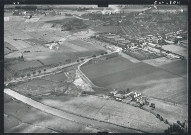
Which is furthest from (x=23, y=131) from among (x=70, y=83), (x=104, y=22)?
(x=104, y=22)

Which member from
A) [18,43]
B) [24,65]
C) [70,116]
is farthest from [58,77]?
[18,43]

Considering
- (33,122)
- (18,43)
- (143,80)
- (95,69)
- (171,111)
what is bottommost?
(33,122)

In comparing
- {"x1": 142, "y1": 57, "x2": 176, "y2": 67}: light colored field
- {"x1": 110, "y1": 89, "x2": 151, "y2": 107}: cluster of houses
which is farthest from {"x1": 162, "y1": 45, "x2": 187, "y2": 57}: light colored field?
{"x1": 110, "y1": 89, "x2": 151, "y2": 107}: cluster of houses

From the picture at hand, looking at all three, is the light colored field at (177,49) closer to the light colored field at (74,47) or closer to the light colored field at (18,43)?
the light colored field at (74,47)

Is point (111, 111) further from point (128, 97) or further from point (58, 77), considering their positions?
point (58, 77)

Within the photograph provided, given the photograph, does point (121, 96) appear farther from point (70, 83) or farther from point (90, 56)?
point (90, 56)

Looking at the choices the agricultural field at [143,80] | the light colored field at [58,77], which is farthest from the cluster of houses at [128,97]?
the light colored field at [58,77]
